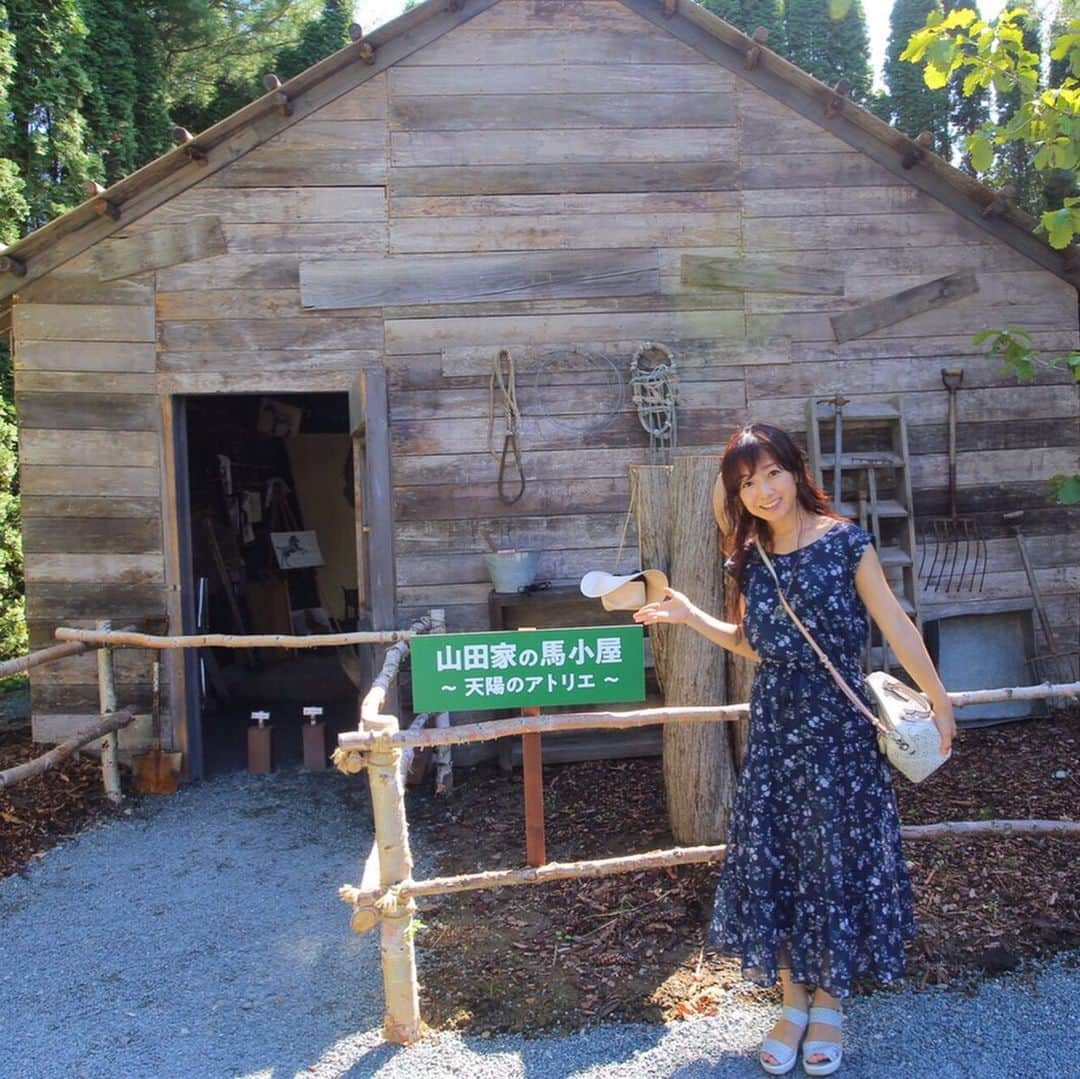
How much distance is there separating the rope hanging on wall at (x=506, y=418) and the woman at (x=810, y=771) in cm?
307

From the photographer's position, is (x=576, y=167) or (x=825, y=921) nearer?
(x=825, y=921)

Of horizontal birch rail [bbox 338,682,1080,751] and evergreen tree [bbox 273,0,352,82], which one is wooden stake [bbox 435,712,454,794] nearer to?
horizontal birch rail [bbox 338,682,1080,751]

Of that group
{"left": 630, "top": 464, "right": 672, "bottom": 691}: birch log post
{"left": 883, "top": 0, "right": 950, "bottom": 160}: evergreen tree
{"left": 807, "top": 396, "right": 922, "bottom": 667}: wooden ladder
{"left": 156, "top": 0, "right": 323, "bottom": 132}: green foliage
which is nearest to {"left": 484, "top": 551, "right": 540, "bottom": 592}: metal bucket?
{"left": 630, "top": 464, "right": 672, "bottom": 691}: birch log post

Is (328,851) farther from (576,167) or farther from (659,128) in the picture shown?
(659,128)

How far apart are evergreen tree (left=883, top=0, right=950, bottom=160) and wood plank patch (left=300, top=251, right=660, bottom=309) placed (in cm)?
1028

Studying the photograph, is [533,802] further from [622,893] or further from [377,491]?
[377,491]

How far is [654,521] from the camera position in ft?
13.9

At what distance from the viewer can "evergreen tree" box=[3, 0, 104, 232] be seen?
10.6 meters

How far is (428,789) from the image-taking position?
5.65m

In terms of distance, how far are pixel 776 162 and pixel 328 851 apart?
189 inches

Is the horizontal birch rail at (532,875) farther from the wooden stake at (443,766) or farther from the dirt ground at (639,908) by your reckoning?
the wooden stake at (443,766)

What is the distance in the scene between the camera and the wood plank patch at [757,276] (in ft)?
19.5

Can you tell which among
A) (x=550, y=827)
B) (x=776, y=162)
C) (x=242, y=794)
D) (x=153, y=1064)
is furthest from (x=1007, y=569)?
(x=153, y=1064)

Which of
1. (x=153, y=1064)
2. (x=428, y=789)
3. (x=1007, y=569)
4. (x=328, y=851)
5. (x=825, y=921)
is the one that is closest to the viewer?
(x=825, y=921)
